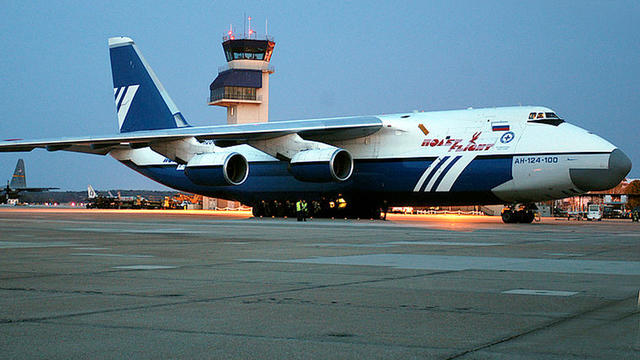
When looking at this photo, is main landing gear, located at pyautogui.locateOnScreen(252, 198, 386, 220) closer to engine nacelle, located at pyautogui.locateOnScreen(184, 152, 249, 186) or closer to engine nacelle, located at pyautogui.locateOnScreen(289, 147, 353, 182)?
engine nacelle, located at pyautogui.locateOnScreen(289, 147, 353, 182)

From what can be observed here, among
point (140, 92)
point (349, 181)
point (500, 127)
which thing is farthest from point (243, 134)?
point (500, 127)

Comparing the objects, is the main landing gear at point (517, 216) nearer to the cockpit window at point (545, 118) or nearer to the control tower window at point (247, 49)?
the cockpit window at point (545, 118)

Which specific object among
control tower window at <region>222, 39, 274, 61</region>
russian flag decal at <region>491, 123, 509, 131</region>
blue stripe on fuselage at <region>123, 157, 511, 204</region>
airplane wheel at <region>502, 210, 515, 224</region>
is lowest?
airplane wheel at <region>502, 210, 515, 224</region>

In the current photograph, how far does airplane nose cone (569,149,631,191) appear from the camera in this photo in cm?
2603

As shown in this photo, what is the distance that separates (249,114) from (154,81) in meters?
30.5

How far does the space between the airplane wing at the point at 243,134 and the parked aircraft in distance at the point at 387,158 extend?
5 cm

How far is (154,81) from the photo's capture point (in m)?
37.9

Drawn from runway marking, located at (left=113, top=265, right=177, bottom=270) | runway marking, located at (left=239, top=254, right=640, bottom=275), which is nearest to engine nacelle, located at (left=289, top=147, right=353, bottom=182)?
runway marking, located at (left=239, top=254, right=640, bottom=275)

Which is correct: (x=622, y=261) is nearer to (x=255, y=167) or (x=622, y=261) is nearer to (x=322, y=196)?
(x=322, y=196)

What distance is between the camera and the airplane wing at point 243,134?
101 ft

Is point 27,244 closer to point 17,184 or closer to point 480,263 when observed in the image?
point 480,263

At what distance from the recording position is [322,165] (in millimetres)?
29172

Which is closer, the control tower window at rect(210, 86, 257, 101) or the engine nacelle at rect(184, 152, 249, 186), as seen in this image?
the engine nacelle at rect(184, 152, 249, 186)

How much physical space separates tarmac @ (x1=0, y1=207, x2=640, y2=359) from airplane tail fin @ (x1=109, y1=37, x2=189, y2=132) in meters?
Result: 27.1
